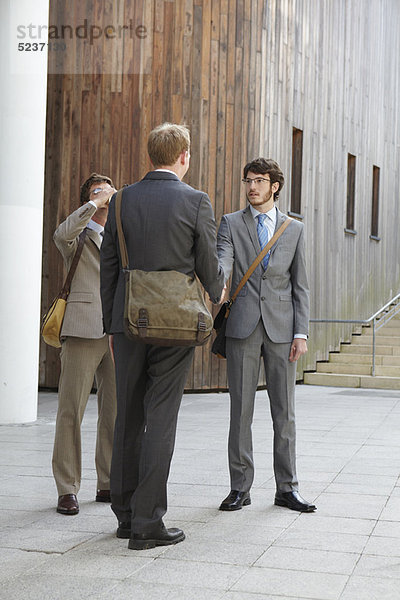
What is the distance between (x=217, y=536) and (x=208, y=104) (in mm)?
8483

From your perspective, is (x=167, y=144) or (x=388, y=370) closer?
(x=167, y=144)

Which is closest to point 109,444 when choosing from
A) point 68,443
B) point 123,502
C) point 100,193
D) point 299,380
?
point 68,443

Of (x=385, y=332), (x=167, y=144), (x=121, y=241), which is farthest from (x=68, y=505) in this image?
(x=385, y=332)

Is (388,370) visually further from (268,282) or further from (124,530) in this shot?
(124,530)

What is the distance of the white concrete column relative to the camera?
8.71 m

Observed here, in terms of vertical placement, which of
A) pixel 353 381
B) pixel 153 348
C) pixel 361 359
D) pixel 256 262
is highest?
pixel 256 262

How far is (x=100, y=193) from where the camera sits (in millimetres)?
4996


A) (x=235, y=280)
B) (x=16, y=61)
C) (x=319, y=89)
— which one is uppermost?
(x=319, y=89)

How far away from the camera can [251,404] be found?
5.20 m

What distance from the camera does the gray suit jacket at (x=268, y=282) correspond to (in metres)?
5.15

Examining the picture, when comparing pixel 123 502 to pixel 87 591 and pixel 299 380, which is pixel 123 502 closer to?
pixel 87 591

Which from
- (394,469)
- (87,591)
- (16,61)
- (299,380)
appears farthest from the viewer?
(299,380)

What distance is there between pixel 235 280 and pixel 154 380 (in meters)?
1.34
